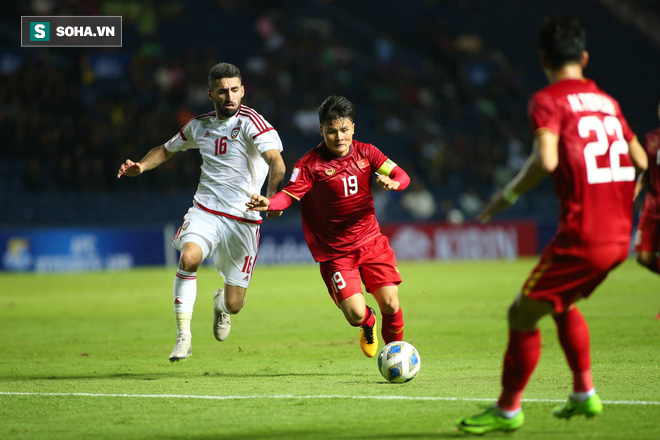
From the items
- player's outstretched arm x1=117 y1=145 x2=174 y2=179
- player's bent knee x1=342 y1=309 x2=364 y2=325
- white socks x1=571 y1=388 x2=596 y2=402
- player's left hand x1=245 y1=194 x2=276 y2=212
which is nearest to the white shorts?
player's outstretched arm x1=117 y1=145 x2=174 y2=179

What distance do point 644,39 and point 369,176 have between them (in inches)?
1302

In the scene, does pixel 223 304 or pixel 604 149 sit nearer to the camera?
pixel 604 149

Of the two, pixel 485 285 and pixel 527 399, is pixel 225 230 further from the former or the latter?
pixel 485 285

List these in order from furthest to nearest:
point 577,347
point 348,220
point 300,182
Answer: point 348,220
point 300,182
point 577,347

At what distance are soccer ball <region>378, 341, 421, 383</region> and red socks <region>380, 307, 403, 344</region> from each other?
647mm

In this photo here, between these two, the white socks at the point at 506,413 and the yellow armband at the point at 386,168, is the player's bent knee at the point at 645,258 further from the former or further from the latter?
the white socks at the point at 506,413

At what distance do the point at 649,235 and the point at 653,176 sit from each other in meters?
0.68

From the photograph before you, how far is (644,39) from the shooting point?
37688 mm

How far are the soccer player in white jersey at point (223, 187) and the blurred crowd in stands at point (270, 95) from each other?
16.0m

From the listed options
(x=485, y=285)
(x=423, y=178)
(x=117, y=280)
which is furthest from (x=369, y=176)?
(x=423, y=178)

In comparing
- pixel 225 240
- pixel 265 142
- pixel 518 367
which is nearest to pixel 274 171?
pixel 265 142

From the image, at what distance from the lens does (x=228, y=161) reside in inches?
341

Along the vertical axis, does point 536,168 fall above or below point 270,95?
below

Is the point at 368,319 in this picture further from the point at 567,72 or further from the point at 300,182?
the point at 567,72
